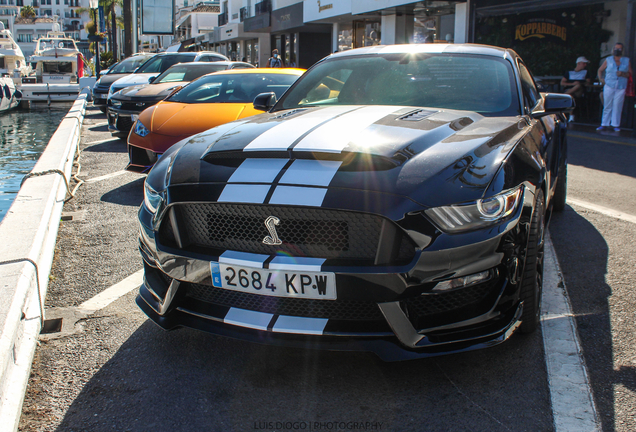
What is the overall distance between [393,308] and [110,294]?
1938mm

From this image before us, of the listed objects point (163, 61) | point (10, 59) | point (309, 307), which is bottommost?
point (309, 307)

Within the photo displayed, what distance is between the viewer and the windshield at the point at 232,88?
6988 millimetres

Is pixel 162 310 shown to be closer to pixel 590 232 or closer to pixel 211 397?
pixel 211 397

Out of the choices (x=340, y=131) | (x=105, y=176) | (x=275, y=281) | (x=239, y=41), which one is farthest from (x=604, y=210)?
(x=239, y=41)

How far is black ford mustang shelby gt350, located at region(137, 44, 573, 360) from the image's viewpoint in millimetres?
2143

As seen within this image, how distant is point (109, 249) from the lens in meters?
4.24

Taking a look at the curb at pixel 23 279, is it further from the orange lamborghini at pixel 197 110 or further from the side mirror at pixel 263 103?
the side mirror at pixel 263 103

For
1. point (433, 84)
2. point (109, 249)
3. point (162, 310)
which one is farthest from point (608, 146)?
point (162, 310)

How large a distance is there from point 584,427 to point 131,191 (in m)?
5.21

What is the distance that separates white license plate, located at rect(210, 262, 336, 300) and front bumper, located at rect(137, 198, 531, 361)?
0.15 feet

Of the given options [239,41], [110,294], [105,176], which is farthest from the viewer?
[239,41]

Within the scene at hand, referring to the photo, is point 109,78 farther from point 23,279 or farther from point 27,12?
point 27,12

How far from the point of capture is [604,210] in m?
5.41

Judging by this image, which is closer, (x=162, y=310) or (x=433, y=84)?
(x=162, y=310)
